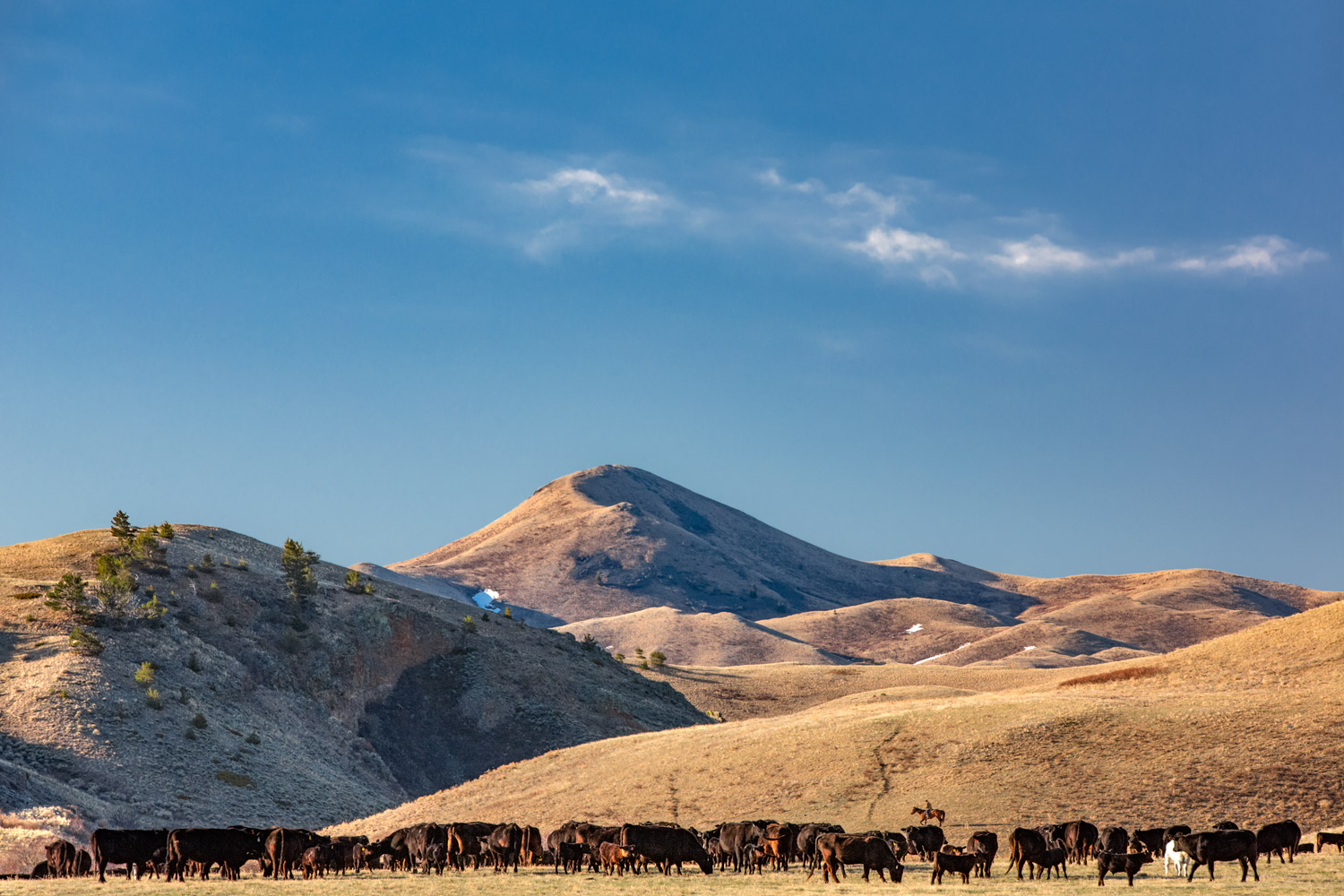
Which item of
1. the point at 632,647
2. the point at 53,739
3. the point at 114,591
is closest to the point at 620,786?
the point at 53,739

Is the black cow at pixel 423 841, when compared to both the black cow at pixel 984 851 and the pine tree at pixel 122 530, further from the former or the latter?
the pine tree at pixel 122 530

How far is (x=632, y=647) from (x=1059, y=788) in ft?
528

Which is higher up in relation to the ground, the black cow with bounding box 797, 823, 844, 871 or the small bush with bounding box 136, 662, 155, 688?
the small bush with bounding box 136, 662, 155, 688

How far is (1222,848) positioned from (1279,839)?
15.9 ft

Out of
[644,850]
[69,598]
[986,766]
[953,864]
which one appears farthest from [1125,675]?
[69,598]

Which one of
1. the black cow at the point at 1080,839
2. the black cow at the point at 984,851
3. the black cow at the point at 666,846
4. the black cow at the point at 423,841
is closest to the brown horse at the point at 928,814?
the black cow at the point at 1080,839

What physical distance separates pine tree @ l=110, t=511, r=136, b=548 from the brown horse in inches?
2820

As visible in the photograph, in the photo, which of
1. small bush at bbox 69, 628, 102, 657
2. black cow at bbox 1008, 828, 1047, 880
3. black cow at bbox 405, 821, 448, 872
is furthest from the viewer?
small bush at bbox 69, 628, 102, 657

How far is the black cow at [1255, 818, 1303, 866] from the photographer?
29875mm

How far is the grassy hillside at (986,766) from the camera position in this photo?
129ft

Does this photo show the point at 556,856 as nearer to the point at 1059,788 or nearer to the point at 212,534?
the point at 1059,788

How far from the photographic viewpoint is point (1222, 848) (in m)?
26.7

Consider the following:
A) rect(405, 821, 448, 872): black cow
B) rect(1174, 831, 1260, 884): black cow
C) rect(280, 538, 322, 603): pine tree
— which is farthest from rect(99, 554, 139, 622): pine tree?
rect(1174, 831, 1260, 884): black cow

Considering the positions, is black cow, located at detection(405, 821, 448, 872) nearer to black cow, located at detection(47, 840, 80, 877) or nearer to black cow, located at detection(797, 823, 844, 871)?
black cow, located at detection(47, 840, 80, 877)
